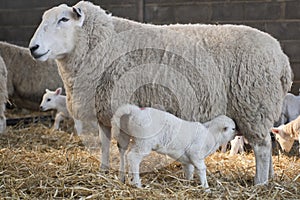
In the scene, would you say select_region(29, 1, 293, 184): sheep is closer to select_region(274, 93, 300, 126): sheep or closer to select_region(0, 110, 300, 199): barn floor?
select_region(0, 110, 300, 199): barn floor

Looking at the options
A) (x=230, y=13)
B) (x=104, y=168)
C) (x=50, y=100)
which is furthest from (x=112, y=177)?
(x=230, y=13)

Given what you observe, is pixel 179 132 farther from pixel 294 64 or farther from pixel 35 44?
pixel 294 64

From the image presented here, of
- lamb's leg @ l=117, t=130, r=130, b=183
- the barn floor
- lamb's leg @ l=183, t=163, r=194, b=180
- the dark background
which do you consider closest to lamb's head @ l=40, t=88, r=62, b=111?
the barn floor

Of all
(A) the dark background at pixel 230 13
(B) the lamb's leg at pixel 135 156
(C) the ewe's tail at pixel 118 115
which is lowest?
(B) the lamb's leg at pixel 135 156

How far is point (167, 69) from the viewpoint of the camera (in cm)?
422

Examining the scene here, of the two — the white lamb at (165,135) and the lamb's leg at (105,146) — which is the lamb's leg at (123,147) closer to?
the white lamb at (165,135)

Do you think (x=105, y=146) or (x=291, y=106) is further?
(x=291, y=106)

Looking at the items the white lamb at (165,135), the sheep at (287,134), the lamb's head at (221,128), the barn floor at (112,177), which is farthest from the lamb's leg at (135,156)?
the sheep at (287,134)

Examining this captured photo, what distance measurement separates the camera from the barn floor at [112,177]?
12.1 ft

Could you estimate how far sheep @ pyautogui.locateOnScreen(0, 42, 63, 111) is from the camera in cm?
780

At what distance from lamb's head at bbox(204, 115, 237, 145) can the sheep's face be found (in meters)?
1.28

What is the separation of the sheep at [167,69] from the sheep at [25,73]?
3.61 metres

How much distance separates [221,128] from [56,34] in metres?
1.49

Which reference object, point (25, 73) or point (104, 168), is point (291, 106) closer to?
point (104, 168)
